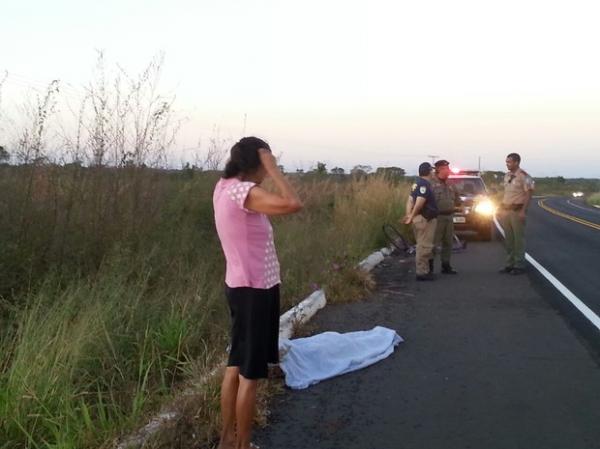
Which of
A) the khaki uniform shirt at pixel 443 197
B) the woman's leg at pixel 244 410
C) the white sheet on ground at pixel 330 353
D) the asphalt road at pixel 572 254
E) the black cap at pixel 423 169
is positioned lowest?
the asphalt road at pixel 572 254

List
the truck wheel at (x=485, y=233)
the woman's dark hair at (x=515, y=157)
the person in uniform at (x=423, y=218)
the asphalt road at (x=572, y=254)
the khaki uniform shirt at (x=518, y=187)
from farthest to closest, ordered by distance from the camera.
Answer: the truck wheel at (x=485, y=233)
the woman's dark hair at (x=515, y=157)
the khaki uniform shirt at (x=518, y=187)
the person in uniform at (x=423, y=218)
the asphalt road at (x=572, y=254)

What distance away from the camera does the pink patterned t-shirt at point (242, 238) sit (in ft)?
12.8

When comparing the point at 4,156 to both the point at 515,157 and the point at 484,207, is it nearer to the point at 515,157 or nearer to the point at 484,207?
the point at 515,157

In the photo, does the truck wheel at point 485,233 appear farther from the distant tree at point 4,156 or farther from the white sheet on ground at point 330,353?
the distant tree at point 4,156

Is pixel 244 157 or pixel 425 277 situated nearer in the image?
pixel 244 157

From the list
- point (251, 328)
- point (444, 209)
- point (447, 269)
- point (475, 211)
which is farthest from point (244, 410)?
point (475, 211)

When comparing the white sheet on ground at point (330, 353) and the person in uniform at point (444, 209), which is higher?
the person in uniform at point (444, 209)

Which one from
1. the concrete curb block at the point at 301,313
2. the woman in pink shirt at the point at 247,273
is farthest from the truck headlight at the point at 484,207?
the woman in pink shirt at the point at 247,273

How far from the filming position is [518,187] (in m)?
11.5

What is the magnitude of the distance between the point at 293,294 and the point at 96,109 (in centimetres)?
334

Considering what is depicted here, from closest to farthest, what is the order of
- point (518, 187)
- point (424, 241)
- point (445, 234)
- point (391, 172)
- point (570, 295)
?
point (570, 295) < point (424, 241) < point (518, 187) < point (445, 234) < point (391, 172)

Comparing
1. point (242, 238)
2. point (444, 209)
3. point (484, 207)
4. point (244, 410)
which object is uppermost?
point (242, 238)

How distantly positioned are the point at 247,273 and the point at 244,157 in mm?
713

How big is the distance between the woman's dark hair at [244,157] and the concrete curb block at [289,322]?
5.34 feet
